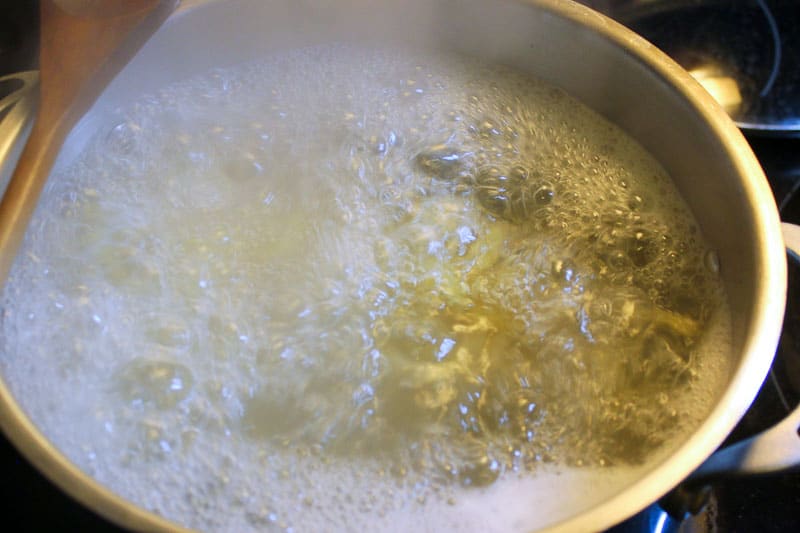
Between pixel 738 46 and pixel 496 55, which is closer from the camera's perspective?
pixel 496 55

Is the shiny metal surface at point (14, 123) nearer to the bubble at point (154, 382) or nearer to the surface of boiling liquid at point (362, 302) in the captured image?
the surface of boiling liquid at point (362, 302)

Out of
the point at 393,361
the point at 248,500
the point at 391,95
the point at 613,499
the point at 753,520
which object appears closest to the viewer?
the point at 613,499

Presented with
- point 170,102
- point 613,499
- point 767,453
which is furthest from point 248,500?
point 170,102

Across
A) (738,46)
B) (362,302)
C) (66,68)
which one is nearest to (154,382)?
(362,302)

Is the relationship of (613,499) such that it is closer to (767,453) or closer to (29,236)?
(767,453)

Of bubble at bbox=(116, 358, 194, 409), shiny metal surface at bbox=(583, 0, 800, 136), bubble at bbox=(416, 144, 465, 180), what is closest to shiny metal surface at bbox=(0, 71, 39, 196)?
bubble at bbox=(116, 358, 194, 409)

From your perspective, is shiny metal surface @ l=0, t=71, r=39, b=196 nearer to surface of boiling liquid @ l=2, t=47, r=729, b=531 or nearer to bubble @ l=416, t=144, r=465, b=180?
surface of boiling liquid @ l=2, t=47, r=729, b=531

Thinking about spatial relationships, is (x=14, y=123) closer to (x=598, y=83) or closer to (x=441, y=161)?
(x=441, y=161)
